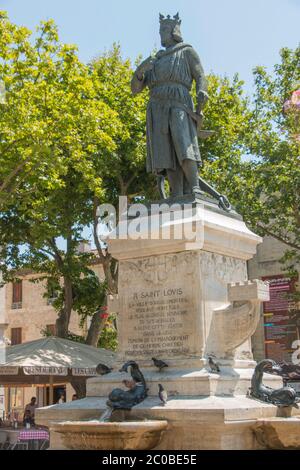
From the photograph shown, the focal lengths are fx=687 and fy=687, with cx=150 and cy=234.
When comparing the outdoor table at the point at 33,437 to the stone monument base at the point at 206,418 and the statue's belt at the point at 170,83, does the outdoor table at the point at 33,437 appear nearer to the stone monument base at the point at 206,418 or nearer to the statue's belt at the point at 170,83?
the stone monument base at the point at 206,418

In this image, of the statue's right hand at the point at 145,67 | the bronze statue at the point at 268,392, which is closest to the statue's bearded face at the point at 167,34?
the statue's right hand at the point at 145,67

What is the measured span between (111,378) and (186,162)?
3.15 m

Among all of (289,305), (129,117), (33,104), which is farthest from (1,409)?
(33,104)

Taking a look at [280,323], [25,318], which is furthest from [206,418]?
[25,318]

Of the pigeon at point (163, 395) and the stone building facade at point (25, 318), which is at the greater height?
the stone building facade at point (25, 318)

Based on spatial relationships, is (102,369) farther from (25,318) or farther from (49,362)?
(25,318)

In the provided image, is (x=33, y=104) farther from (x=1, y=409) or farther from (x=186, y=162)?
(x=1, y=409)

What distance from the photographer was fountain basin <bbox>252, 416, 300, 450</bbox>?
24.3ft

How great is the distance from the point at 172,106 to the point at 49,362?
8.02 meters

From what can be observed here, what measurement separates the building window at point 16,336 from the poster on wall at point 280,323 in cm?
1762

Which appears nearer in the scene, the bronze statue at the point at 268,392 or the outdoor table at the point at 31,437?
the bronze statue at the point at 268,392

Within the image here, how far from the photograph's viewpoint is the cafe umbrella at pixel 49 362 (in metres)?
15.3

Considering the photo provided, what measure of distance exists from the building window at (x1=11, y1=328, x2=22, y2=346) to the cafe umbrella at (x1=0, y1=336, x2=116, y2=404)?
902 inches

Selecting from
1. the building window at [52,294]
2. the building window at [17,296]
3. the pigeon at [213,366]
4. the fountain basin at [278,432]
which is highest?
the building window at [17,296]
